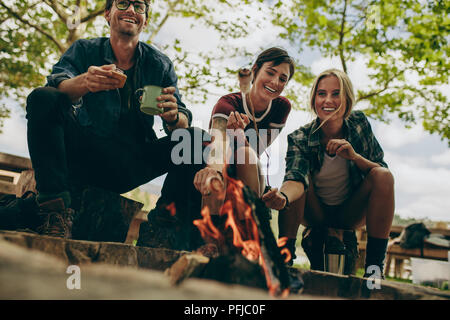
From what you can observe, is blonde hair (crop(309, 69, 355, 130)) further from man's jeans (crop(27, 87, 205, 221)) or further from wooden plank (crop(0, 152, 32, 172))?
wooden plank (crop(0, 152, 32, 172))

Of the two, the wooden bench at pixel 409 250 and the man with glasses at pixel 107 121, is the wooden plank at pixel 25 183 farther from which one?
the wooden bench at pixel 409 250

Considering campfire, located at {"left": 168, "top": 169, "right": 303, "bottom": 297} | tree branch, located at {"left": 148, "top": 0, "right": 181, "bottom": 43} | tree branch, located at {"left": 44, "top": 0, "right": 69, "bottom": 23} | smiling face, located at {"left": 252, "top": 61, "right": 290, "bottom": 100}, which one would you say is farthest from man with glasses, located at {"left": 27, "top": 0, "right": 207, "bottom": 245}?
tree branch, located at {"left": 148, "top": 0, "right": 181, "bottom": 43}

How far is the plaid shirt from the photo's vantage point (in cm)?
258

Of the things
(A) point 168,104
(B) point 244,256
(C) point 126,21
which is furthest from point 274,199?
(C) point 126,21

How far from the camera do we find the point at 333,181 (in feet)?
8.66

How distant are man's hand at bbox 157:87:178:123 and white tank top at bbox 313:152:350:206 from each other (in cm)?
132

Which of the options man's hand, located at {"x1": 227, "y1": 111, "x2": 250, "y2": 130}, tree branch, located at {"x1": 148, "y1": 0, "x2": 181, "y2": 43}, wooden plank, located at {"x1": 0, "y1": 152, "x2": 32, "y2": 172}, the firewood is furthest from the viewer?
tree branch, located at {"x1": 148, "y1": 0, "x2": 181, "y2": 43}

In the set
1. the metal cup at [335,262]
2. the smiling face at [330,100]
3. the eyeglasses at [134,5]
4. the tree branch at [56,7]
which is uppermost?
the tree branch at [56,7]

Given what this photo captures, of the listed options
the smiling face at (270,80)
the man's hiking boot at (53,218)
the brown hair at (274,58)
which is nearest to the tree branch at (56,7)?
the brown hair at (274,58)

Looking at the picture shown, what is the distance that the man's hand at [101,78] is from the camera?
74.6 inches

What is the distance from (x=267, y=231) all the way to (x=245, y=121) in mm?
1048

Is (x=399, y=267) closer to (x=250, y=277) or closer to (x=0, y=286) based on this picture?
(x=250, y=277)

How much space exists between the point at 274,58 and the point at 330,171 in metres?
1.09

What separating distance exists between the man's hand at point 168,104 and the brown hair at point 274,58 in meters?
0.91
